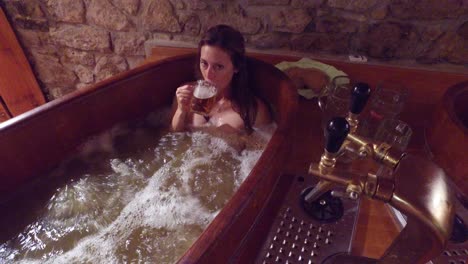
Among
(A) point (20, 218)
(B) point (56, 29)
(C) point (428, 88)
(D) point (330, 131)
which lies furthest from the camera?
(B) point (56, 29)

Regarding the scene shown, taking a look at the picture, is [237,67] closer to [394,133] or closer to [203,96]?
[203,96]

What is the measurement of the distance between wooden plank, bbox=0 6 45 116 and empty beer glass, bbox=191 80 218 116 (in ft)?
5.39

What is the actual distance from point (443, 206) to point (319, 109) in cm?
106

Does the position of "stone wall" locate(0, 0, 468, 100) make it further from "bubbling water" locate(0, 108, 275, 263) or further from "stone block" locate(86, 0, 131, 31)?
"bubbling water" locate(0, 108, 275, 263)

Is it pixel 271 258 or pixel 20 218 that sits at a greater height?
pixel 271 258

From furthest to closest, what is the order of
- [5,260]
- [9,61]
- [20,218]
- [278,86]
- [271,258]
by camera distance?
1. [9,61]
2. [278,86]
3. [20,218]
4. [5,260]
5. [271,258]

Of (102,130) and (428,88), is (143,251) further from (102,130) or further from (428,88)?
(428,88)

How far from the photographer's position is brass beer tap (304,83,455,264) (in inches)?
22.6

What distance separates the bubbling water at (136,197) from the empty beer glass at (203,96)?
0.31m

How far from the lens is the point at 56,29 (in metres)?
2.14

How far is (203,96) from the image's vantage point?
143cm

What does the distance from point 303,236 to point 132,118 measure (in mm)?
1104

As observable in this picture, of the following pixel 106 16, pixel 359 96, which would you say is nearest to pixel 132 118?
pixel 106 16

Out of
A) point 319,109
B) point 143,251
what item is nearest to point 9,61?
point 143,251
